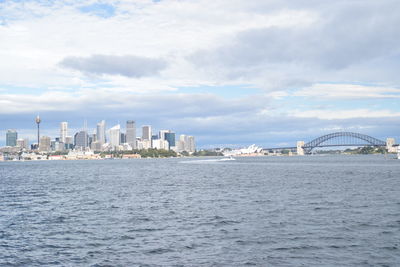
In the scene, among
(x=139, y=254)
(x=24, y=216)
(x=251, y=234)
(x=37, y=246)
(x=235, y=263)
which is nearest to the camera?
(x=235, y=263)

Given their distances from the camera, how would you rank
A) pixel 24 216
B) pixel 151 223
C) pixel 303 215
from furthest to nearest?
pixel 24 216 → pixel 303 215 → pixel 151 223

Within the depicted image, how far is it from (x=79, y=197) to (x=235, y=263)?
3130 centimetres

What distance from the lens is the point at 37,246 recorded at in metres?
24.0

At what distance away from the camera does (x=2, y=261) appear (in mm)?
20938

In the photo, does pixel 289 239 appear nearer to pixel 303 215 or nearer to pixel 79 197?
pixel 303 215

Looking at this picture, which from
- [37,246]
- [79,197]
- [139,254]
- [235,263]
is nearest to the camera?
[235,263]

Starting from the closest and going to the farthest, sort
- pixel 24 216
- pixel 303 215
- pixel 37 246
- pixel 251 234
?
pixel 37 246 → pixel 251 234 → pixel 303 215 → pixel 24 216

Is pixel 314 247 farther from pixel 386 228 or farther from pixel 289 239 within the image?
pixel 386 228

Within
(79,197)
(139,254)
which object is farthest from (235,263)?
(79,197)

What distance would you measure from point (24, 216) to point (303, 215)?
20929 millimetres

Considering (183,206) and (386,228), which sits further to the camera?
(183,206)

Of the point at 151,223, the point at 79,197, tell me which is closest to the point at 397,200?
the point at 151,223

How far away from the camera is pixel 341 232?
26281 millimetres

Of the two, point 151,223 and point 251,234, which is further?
point 151,223
